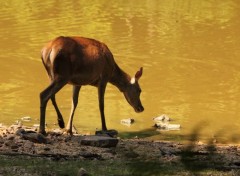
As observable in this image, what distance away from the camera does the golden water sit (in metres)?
12.0

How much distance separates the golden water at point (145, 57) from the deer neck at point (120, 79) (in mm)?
741

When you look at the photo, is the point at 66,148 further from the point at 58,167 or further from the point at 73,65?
the point at 58,167

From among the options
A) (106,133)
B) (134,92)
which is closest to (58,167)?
(106,133)

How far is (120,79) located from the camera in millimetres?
10711

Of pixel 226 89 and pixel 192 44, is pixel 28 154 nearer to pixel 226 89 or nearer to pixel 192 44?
pixel 226 89

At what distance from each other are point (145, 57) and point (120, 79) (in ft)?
21.9

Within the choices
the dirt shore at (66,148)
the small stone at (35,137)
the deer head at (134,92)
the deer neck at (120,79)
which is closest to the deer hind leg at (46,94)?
the dirt shore at (66,148)

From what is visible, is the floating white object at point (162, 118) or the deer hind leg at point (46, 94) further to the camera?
the floating white object at point (162, 118)

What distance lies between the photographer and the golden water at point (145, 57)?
12.0 m

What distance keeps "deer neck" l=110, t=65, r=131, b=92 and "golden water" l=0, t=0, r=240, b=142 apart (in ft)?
2.43

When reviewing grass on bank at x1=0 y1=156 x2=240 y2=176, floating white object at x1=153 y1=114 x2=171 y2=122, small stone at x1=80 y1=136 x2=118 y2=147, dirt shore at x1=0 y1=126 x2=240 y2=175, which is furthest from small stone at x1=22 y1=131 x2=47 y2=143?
floating white object at x1=153 y1=114 x2=171 y2=122

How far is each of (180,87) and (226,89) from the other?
1.04m

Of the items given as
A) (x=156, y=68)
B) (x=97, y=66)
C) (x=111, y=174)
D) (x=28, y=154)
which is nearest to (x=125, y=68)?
(x=156, y=68)

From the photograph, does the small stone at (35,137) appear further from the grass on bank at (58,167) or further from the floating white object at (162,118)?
the floating white object at (162,118)
